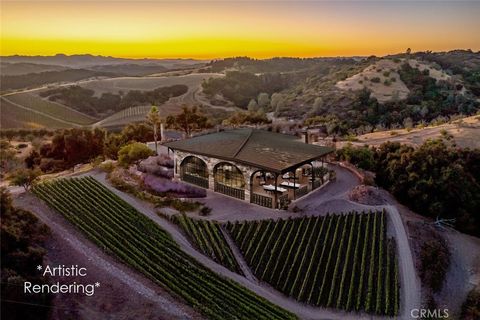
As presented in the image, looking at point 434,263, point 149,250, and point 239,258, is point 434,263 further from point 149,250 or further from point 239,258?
point 149,250

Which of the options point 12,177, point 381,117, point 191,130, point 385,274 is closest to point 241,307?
point 385,274

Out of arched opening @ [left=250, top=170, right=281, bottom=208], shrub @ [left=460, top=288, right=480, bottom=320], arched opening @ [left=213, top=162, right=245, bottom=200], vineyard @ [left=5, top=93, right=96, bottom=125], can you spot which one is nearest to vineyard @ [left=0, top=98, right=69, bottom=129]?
vineyard @ [left=5, top=93, right=96, bottom=125]

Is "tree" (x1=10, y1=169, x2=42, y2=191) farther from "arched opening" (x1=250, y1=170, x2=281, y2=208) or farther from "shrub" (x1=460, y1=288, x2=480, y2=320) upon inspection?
"shrub" (x1=460, y1=288, x2=480, y2=320)

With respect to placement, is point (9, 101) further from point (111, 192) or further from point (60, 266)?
point (60, 266)

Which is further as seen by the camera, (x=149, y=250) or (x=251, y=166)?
(x=251, y=166)

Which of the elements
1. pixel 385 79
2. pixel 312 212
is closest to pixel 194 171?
pixel 312 212

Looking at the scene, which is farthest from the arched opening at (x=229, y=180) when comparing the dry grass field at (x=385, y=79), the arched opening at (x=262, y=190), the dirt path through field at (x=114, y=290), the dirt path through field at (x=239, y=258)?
the dry grass field at (x=385, y=79)
